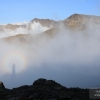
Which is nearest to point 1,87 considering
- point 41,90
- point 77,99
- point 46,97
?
point 41,90

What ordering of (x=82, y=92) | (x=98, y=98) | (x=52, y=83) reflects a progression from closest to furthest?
1. (x=98, y=98)
2. (x=82, y=92)
3. (x=52, y=83)

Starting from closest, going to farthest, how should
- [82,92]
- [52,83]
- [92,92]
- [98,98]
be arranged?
[98,98] → [92,92] → [82,92] → [52,83]

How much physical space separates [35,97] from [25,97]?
939 mm

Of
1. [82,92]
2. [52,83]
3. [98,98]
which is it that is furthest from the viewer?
[52,83]

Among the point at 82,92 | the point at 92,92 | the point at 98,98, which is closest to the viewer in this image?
the point at 98,98

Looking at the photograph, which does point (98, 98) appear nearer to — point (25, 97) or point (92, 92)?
point (92, 92)

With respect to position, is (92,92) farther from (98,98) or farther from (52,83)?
(52,83)

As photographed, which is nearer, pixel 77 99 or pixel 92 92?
pixel 77 99

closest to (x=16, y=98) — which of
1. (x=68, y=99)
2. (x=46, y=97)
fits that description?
(x=46, y=97)

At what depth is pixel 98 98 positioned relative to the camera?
70.7ft

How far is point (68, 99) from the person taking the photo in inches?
861

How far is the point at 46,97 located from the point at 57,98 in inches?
42.1

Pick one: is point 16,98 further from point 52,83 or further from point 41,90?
point 52,83

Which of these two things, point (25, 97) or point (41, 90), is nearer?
point (25, 97)
